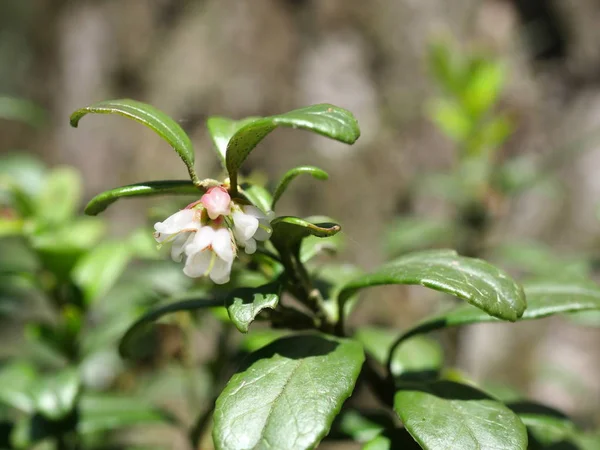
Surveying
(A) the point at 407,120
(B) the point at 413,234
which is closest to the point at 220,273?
(B) the point at 413,234

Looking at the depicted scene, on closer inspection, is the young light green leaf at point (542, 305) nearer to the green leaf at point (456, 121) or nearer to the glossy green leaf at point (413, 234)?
the glossy green leaf at point (413, 234)

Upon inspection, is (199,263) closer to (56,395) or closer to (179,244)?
(179,244)

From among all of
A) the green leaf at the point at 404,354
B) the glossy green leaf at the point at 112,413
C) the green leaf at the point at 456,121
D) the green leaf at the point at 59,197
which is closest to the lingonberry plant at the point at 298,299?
the green leaf at the point at 404,354

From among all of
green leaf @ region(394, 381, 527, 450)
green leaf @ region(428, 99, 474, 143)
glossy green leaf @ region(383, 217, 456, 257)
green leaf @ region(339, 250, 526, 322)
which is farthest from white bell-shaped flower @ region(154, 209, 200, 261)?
green leaf @ region(428, 99, 474, 143)

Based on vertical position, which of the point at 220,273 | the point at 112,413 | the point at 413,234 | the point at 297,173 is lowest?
the point at 112,413

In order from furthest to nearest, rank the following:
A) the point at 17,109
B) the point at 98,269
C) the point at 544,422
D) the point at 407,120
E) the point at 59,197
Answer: the point at 407,120, the point at 17,109, the point at 59,197, the point at 98,269, the point at 544,422
